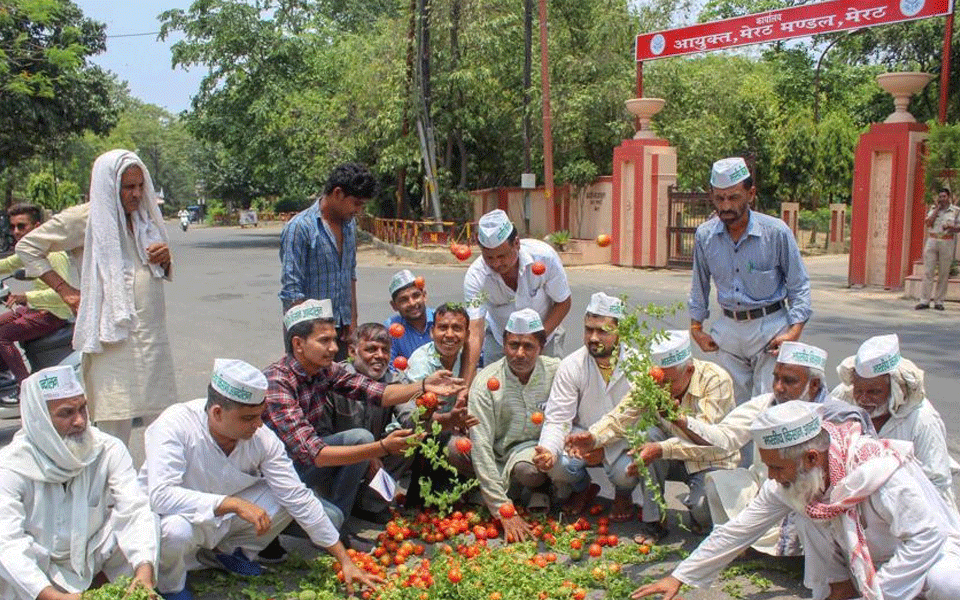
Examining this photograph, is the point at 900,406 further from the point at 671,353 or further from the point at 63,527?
the point at 63,527

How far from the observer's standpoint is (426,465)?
570 cm

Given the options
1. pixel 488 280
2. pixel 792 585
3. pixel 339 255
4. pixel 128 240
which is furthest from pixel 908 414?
pixel 128 240

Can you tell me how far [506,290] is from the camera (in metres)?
6.11

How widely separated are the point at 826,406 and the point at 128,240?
12.6 ft

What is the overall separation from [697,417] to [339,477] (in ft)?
6.80

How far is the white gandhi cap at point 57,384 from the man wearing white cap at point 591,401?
2547mm

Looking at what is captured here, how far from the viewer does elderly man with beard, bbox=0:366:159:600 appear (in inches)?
147

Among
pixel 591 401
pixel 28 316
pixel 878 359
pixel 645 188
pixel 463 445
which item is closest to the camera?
pixel 878 359

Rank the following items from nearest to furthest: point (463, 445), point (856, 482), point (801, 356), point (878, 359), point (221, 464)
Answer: point (856, 482), point (878, 359), point (221, 464), point (801, 356), point (463, 445)

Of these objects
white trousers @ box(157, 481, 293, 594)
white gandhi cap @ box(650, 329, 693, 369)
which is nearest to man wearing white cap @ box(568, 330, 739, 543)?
white gandhi cap @ box(650, 329, 693, 369)

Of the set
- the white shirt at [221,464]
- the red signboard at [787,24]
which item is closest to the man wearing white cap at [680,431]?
the white shirt at [221,464]

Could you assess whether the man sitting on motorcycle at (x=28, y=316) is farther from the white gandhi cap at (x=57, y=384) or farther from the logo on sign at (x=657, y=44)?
the logo on sign at (x=657, y=44)

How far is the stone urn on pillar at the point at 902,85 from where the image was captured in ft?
51.7

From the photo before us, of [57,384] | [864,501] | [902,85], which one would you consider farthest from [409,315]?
[902,85]
